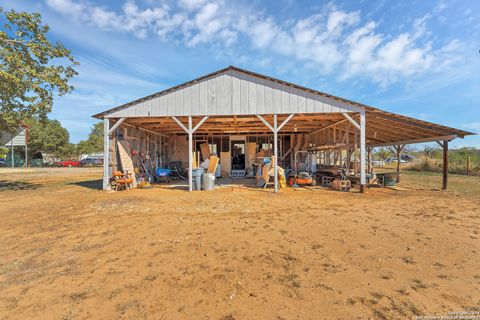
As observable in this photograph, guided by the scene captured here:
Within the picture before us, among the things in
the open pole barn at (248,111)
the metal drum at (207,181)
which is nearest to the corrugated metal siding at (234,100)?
the open pole barn at (248,111)

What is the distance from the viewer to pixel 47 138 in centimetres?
3666

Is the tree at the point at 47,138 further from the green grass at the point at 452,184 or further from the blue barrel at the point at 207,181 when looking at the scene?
the green grass at the point at 452,184

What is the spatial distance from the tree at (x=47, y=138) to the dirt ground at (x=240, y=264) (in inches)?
1533

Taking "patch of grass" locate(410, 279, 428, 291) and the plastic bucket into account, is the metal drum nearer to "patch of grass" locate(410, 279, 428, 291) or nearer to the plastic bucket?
the plastic bucket

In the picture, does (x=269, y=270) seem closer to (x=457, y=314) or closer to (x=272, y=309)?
(x=272, y=309)

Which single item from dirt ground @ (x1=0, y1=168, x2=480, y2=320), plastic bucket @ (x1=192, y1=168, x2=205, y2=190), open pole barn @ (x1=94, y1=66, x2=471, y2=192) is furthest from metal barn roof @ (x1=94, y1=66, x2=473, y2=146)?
dirt ground @ (x1=0, y1=168, x2=480, y2=320)

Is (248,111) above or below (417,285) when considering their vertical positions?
above

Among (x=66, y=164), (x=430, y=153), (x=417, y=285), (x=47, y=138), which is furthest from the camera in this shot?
(x=47, y=138)

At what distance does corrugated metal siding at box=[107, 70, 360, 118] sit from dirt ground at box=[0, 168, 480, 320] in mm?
5109

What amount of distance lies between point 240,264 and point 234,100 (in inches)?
314

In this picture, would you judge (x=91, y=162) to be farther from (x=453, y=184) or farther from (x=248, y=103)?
(x=453, y=184)

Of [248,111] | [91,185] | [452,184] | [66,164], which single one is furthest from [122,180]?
[66,164]

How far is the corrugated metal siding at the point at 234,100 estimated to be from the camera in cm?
986

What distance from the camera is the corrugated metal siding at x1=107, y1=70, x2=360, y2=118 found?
32.3 feet
